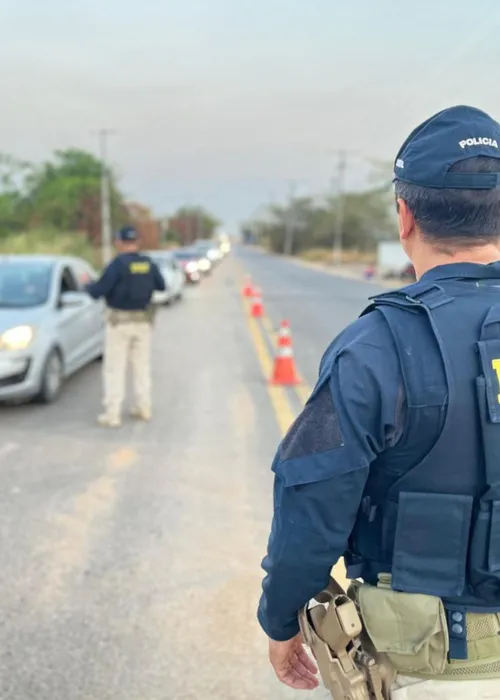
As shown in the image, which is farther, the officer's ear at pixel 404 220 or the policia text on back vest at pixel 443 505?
the officer's ear at pixel 404 220

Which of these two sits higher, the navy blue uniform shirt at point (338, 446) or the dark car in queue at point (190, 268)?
the navy blue uniform shirt at point (338, 446)

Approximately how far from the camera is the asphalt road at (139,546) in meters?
3.14

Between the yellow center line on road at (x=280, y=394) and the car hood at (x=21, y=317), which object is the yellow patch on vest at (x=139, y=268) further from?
the yellow center line on road at (x=280, y=394)

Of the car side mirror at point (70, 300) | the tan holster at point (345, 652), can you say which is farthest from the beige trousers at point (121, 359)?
the tan holster at point (345, 652)

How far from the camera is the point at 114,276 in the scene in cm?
684

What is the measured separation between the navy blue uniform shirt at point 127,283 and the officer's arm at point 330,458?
5.43 meters

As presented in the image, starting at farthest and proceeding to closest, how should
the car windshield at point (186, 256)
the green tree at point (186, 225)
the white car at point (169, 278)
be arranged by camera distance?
the green tree at point (186, 225)
the car windshield at point (186, 256)
the white car at point (169, 278)

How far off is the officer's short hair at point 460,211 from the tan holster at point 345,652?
83 centimetres

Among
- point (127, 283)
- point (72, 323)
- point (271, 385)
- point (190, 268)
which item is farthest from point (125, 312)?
point (190, 268)

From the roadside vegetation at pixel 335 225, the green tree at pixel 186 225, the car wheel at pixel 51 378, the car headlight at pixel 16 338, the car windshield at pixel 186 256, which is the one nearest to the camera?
the car headlight at pixel 16 338

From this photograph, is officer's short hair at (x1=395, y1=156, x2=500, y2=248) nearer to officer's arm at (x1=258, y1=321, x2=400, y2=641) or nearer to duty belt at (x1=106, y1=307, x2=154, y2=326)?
officer's arm at (x1=258, y1=321, x2=400, y2=641)

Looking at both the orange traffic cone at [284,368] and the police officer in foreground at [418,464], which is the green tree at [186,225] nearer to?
the orange traffic cone at [284,368]

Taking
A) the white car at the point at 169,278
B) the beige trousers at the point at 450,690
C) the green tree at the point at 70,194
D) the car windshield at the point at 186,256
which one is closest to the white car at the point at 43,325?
the beige trousers at the point at 450,690

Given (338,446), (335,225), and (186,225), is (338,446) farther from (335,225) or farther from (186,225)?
(186,225)
